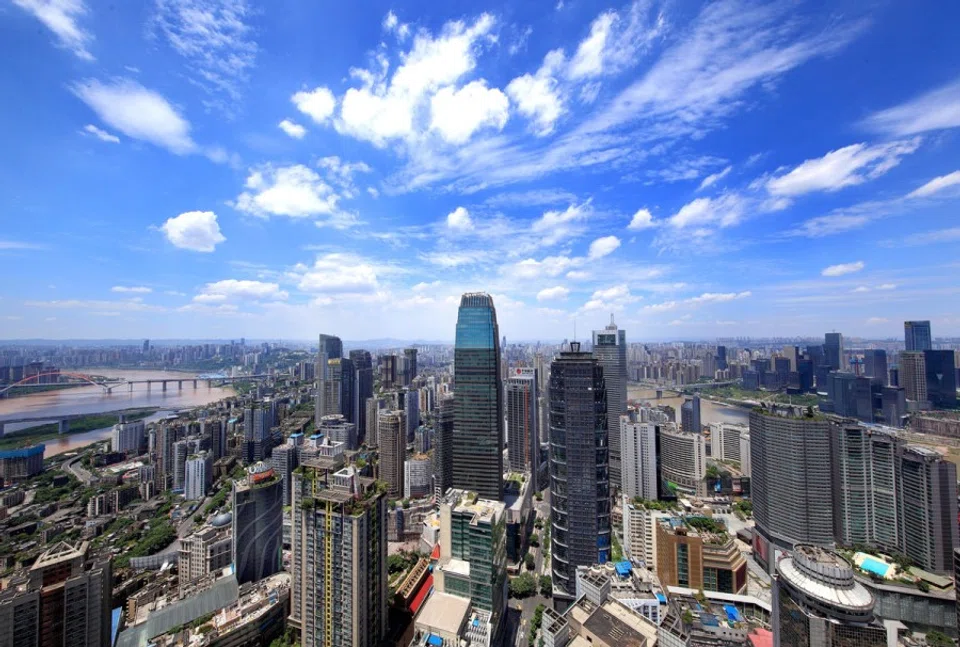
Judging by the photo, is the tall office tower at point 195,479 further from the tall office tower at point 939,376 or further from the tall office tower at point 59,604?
the tall office tower at point 939,376

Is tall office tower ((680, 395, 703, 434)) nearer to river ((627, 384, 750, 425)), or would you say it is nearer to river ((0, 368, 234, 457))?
river ((627, 384, 750, 425))

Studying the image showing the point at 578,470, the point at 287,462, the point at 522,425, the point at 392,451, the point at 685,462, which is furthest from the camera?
the point at 522,425

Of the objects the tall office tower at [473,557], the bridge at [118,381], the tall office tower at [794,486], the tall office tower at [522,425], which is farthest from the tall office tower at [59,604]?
the bridge at [118,381]

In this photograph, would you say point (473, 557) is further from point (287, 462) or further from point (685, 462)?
point (685, 462)

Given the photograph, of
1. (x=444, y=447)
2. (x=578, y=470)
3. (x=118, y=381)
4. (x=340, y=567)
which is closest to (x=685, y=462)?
(x=578, y=470)

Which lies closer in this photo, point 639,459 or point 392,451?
point 639,459

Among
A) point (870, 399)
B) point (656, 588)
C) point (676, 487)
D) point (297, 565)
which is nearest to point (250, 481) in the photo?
point (297, 565)

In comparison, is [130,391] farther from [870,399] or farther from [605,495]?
[870,399]
